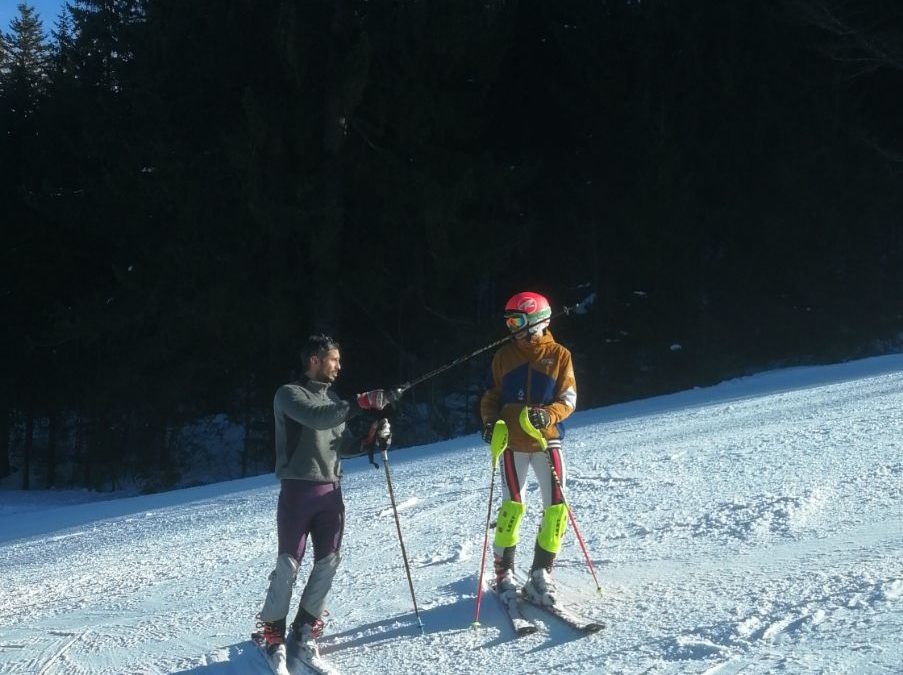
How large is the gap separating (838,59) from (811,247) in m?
4.12

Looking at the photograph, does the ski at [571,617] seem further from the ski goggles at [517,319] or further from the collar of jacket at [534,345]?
the ski goggles at [517,319]

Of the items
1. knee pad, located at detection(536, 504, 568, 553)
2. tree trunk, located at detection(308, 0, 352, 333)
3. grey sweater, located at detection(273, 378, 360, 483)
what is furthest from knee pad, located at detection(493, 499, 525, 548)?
tree trunk, located at detection(308, 0, 352, 333)

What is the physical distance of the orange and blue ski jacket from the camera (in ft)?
18.3

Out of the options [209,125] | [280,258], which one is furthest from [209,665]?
[209,125]

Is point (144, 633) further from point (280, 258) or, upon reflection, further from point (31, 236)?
point (31, 236)

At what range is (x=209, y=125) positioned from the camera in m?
19.7

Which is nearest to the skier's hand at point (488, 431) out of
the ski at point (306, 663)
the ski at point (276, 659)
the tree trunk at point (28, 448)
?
the ski at point (306, 663)

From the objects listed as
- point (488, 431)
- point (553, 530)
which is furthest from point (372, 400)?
point (553, 530)

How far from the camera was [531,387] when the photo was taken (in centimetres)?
564

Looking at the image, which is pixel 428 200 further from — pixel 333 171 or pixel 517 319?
pixel 517 319

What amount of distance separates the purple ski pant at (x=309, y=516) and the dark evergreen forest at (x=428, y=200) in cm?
1282

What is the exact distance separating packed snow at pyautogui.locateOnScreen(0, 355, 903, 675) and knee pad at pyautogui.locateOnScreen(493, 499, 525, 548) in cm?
42

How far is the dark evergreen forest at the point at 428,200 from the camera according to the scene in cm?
1822

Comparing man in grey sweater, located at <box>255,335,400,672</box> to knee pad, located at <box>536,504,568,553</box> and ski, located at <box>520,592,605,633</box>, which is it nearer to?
knee pad, located at <box>536,504,568,553</box>
